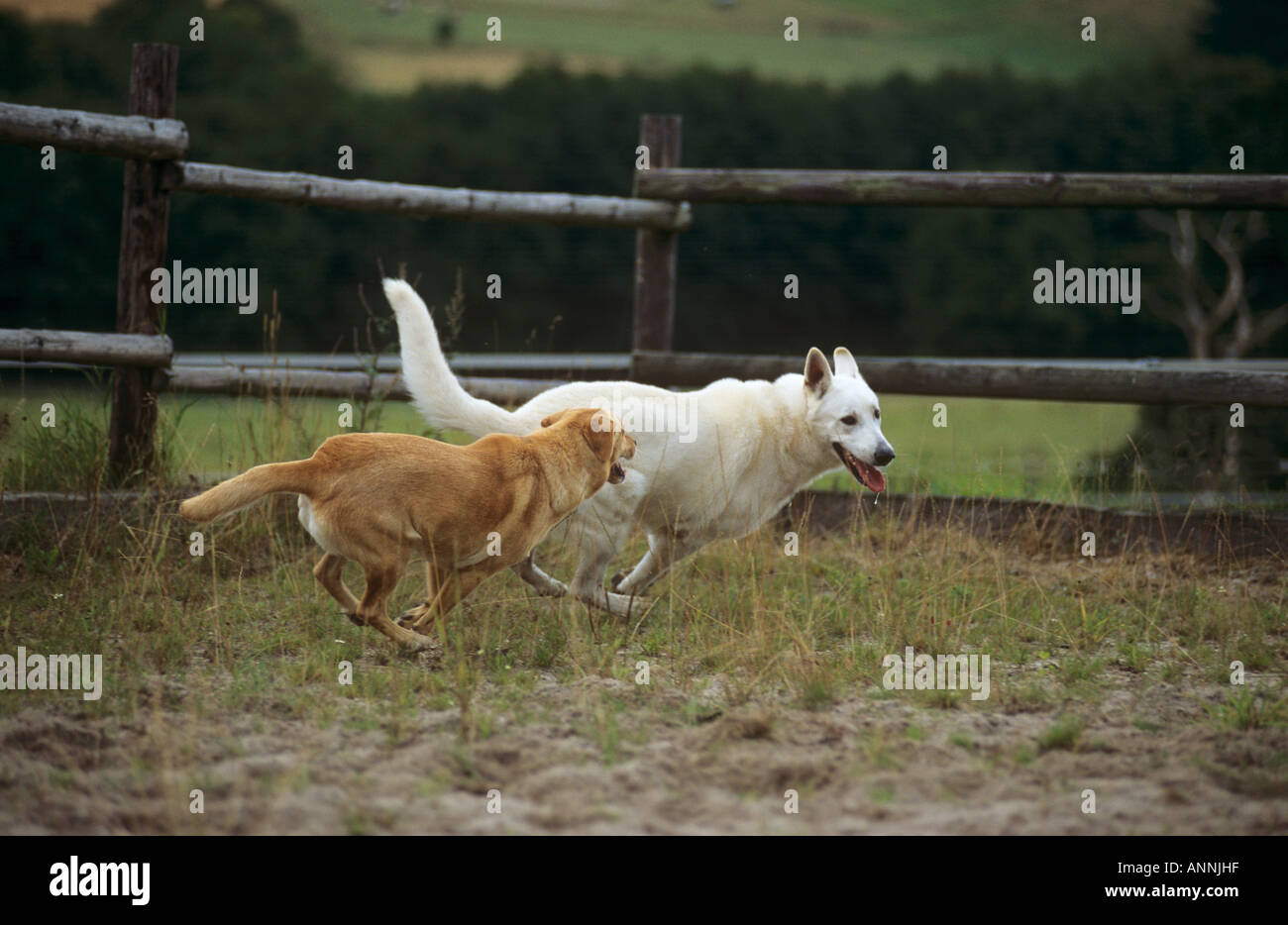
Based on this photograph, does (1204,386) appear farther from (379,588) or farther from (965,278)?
(965,278)

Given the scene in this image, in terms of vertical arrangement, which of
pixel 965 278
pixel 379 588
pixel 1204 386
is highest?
pixel 965 278

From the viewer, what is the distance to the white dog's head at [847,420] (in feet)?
16.5

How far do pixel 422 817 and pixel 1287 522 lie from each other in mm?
5228

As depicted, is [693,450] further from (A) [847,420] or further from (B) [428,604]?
(B) [428,604]

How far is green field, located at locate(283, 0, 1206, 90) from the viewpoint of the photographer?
24.3 meters

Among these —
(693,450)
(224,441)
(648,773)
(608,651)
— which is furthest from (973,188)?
(648,773)

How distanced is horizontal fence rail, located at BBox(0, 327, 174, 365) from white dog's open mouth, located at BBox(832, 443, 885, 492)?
3.49m

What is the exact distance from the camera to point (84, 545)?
5.00 metres

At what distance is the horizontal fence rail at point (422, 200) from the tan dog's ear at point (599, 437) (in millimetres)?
2401

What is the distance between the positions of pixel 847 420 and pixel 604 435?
1.32 metres

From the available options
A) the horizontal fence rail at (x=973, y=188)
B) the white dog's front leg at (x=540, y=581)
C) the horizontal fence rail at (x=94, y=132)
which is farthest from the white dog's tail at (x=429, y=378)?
the horizontal fence rail at (x=973, y=188)

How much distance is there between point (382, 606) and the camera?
4.09m
